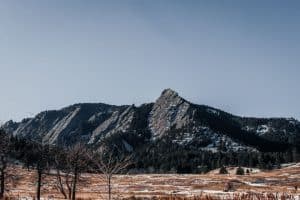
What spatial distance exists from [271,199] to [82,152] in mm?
47975

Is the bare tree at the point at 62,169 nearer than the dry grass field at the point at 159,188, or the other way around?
the bare tree at the point at 62,169

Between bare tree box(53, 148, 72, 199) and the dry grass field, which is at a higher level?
bare tree box(53, 148, 72, 199)

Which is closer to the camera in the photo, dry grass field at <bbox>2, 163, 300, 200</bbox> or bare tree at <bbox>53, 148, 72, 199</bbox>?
bare tree at <bbox>53, 148, 72, 199</bbox>

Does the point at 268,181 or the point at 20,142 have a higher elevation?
the point at 20,142

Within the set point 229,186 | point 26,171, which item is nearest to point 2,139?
point 229,186

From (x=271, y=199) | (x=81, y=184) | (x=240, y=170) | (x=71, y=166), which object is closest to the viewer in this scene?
(x=271, y=199)

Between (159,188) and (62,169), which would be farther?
(159,188)

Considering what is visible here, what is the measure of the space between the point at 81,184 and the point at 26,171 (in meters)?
43.6

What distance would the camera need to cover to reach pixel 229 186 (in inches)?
3748

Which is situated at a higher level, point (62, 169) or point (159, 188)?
point (62, 169)

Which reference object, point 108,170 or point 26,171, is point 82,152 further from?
point 26,171

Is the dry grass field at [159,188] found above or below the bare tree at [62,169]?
below

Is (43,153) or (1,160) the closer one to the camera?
(1,160)

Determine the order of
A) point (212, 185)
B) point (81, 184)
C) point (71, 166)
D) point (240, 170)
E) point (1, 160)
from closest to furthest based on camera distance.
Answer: point (1, 160), point (71, 166), point (212, 185), point (81, 184), point (240, 170)
